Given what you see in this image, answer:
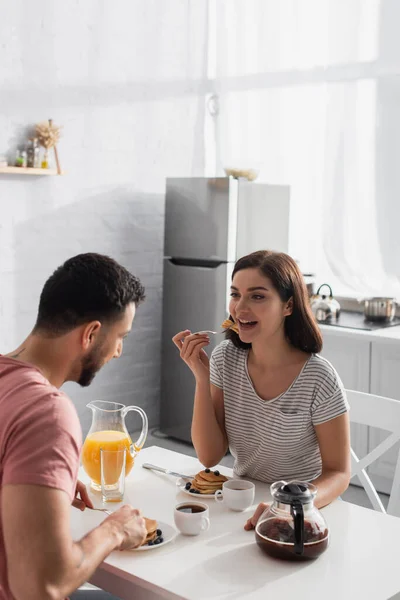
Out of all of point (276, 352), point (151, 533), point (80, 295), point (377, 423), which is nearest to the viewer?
point (80, 295)

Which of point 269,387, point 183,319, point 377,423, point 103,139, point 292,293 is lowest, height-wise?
point 183,319

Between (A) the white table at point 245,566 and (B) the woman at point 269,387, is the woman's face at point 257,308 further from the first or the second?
(A) the white table at point 245,566

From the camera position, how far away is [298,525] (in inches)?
55.0

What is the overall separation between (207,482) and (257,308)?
460 millimetres

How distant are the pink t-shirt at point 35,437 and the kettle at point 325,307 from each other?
9.07 ft

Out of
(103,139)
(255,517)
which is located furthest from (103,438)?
(103,139)

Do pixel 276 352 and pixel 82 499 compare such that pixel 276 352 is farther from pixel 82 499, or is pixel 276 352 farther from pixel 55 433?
pixel 55 433

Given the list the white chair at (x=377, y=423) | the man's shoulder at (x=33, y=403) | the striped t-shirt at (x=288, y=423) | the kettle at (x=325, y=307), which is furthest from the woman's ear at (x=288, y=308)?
the kettle at (x=325, y=307)

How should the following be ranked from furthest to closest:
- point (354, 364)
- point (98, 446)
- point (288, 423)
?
point (354, 364)
point (288, 423)
point (98, 446)

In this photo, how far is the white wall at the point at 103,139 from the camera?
12.4 feet

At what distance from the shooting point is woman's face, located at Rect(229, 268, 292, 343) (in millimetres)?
1977

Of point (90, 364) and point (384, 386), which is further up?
point (90, 364)

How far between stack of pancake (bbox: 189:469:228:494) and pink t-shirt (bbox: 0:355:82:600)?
23.9 inches

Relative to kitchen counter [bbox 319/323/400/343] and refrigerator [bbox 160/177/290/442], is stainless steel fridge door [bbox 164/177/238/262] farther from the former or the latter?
kitchen counter [bbox 319/323/400/343]
